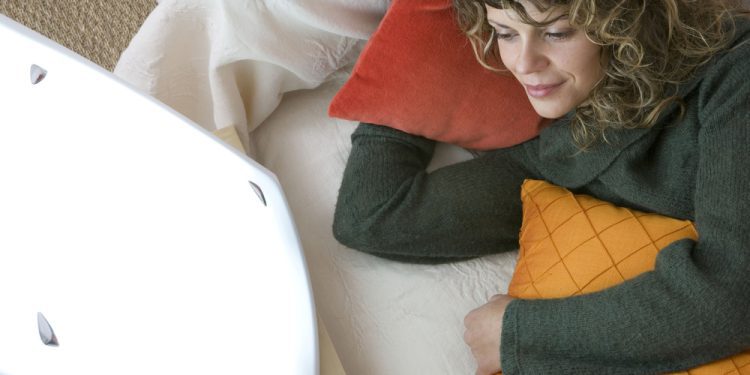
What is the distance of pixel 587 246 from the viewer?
90cm

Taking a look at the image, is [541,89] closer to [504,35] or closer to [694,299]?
[504,35]

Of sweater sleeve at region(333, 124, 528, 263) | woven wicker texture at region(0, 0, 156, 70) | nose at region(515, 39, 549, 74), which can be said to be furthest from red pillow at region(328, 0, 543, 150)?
woven wicker texture at region(0, 0, 156, 70)

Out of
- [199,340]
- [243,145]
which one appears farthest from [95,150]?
[243,145]

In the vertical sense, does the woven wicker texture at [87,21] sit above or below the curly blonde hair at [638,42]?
below

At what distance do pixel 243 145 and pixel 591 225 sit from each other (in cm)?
50

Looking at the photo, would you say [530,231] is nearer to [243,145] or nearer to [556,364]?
[556,364]

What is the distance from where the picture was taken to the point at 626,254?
884 mm

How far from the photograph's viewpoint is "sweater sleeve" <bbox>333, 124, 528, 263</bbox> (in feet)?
3.34

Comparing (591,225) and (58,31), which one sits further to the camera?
(58,31)

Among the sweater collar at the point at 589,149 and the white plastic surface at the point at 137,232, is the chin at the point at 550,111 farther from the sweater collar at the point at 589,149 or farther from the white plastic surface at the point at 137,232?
the white plastic surface at the point at 137,232

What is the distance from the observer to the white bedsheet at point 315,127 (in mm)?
963

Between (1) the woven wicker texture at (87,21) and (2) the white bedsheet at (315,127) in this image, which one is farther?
(1) the woven wicker texture at (87,21)

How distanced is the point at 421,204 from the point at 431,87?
0.15 metres

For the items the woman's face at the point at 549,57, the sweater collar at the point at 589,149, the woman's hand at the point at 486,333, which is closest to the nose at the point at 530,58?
the woman's face at the point at 549,57
